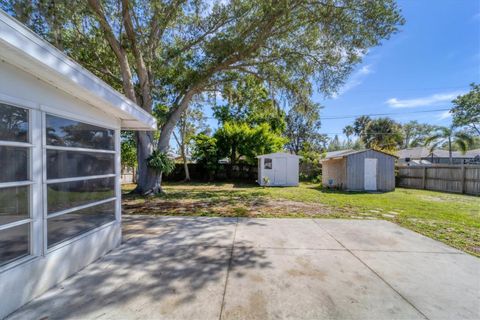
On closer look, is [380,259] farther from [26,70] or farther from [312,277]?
[26,70]

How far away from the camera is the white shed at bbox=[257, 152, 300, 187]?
14.9 m

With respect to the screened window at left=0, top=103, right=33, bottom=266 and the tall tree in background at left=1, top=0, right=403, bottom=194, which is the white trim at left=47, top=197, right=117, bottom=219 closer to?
the screened window at left=0, top=103, right=33, bottom=266

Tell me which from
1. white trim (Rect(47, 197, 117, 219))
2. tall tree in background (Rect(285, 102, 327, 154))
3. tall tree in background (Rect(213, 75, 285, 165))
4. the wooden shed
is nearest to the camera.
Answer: white trim (Rect(47, 197, 117, 219))

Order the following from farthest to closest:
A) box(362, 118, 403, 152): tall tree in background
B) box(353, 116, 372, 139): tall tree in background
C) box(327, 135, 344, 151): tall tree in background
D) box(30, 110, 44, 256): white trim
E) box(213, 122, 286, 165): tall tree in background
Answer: box(327, 135, 344, 151): tall tree in background
box(353, 116, 372, 139): tall tree in background
box(362, 118, 403, 152): tall tree in background
box(213, 122, 286, 165): tall tree in background
box(30, 110, 44, 256): white trim

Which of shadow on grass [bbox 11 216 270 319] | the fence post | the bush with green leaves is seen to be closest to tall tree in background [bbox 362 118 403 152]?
the fence post

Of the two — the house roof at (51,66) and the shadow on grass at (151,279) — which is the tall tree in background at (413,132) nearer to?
the shadow on grass at (151,279)

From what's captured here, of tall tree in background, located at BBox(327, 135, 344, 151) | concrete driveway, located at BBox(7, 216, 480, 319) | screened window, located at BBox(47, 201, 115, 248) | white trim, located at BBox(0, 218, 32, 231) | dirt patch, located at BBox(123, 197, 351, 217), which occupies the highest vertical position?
tall tree in background, located at BBox(327, 135, 344, 151)

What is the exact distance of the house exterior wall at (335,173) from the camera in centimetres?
1311

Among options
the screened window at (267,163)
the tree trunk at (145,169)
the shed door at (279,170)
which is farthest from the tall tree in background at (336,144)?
the tree trunk at (145,169)

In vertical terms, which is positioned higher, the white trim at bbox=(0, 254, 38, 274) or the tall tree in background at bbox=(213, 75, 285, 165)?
the tall tree in background at bbox=(213, 75, 285, 165)

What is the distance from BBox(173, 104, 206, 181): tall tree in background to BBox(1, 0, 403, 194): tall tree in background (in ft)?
22.6

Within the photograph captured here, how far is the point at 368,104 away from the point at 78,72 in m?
28.4

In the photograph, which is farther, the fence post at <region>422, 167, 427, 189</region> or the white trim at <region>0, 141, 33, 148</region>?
the fence post at <region>422, 167, 427, 189</region>

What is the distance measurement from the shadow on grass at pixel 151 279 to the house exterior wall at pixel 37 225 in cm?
15
